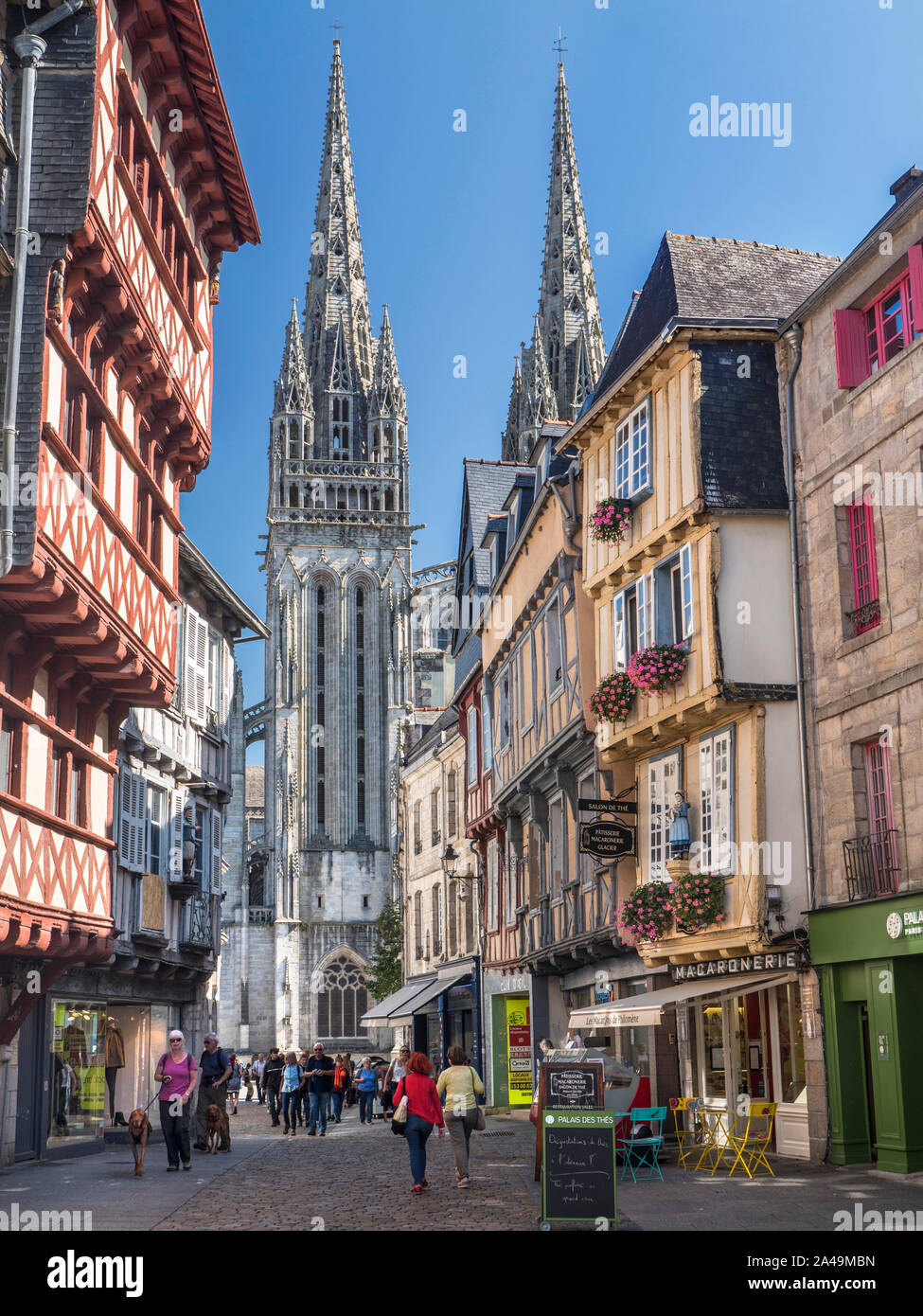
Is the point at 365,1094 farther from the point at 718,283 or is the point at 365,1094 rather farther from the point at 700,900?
the point at 718,283

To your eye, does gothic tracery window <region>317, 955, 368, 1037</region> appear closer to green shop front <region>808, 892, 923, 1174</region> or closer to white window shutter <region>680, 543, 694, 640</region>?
white window shutter <region>680, 543, 694, 640</region>

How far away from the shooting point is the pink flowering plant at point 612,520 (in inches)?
712

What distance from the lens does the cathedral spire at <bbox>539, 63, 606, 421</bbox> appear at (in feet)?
272

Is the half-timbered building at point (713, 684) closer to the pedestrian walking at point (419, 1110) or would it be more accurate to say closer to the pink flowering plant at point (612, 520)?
the pink flowering plant at point (612, 520)

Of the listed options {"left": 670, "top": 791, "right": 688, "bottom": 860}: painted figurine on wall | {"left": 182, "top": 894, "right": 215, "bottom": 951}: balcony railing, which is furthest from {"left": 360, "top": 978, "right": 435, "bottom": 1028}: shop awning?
{"left": 670, "top": 791, "right": 688, "bottom": 860}: painted figurine on wall

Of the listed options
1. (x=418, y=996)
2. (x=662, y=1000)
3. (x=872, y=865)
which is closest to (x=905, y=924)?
(x=872, y=865)

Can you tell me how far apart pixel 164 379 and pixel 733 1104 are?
1020cm

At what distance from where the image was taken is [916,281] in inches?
530

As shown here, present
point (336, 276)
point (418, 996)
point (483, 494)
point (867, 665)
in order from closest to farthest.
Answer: point (867, 665) → point (483, 494) → point (418, 996) → point (336, 276)

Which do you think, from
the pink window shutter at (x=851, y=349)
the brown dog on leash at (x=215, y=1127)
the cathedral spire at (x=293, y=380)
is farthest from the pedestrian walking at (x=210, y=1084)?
the cathedral spire at (x=293, y=380)

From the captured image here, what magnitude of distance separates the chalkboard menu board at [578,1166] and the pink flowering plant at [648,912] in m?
6.00

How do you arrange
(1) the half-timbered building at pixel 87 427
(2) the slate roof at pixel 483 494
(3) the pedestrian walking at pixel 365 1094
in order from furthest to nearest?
(2) the slate roof at pixel 483 494, (3) the pedestrian walking at pixel 365 1094, (1) the half-timbered building at pixel 87 427

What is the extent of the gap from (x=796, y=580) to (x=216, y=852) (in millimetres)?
16117
